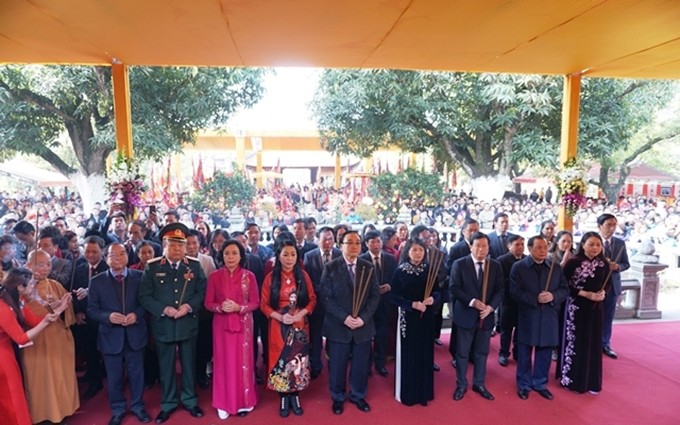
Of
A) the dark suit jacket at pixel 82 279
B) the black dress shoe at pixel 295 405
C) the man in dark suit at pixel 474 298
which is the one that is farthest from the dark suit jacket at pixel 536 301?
the dark suit jacket at pixel 82 279

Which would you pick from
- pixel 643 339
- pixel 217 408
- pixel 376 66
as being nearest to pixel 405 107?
pixel 376 66

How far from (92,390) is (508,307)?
12.7 ft

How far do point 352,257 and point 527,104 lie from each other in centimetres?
756

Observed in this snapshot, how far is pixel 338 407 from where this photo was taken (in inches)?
131

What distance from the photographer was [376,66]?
5043mm

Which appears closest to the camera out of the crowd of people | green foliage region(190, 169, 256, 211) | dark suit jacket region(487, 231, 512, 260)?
the crowd of people

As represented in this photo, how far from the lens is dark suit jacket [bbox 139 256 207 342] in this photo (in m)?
3.15

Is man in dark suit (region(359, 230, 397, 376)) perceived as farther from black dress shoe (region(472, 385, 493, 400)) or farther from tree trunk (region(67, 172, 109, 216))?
tree trunk (region(67, 172, 109, 216))

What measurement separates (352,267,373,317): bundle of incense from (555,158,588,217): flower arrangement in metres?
3.31

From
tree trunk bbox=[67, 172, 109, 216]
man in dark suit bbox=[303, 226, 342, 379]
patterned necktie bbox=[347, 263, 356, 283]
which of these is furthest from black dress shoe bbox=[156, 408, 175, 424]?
tree trunk bbox=[67, 172, 109, 216]

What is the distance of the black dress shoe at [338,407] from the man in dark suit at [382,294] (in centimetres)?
74

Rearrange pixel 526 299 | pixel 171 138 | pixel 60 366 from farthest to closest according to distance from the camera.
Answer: pixel 171 138
pixel 526 299
pixel 60 366

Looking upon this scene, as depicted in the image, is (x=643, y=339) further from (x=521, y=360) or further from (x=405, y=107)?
(x=405, y=107)

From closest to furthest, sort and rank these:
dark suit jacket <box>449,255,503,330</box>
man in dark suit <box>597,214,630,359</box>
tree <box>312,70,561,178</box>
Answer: dark suit jacket <box>449,255,503,330</box>, man in dark suit <box>597,214,630,359</box>, tree <box>312,70,561,178</box>
